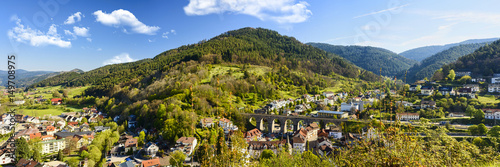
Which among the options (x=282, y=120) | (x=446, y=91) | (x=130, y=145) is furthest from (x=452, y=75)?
(x=130, y=145)

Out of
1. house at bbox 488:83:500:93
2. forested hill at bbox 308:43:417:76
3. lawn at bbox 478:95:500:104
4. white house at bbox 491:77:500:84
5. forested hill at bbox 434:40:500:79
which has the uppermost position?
forested hill at bbox 308:43:417:76

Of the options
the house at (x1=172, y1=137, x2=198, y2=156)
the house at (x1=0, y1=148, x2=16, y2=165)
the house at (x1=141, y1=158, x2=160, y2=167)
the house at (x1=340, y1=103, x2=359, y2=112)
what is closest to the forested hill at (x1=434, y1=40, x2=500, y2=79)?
the house at (x1=340, y1=103, x2=359, y2=112)

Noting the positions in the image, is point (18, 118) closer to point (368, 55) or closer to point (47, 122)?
point (47, 122)

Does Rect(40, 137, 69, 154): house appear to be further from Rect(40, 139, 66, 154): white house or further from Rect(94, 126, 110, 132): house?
Rect(94, 126, 110, 132): house

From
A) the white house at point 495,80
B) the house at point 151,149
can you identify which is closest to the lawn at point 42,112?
the house at point 151,149

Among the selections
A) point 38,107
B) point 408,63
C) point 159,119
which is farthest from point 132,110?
point 408,63
